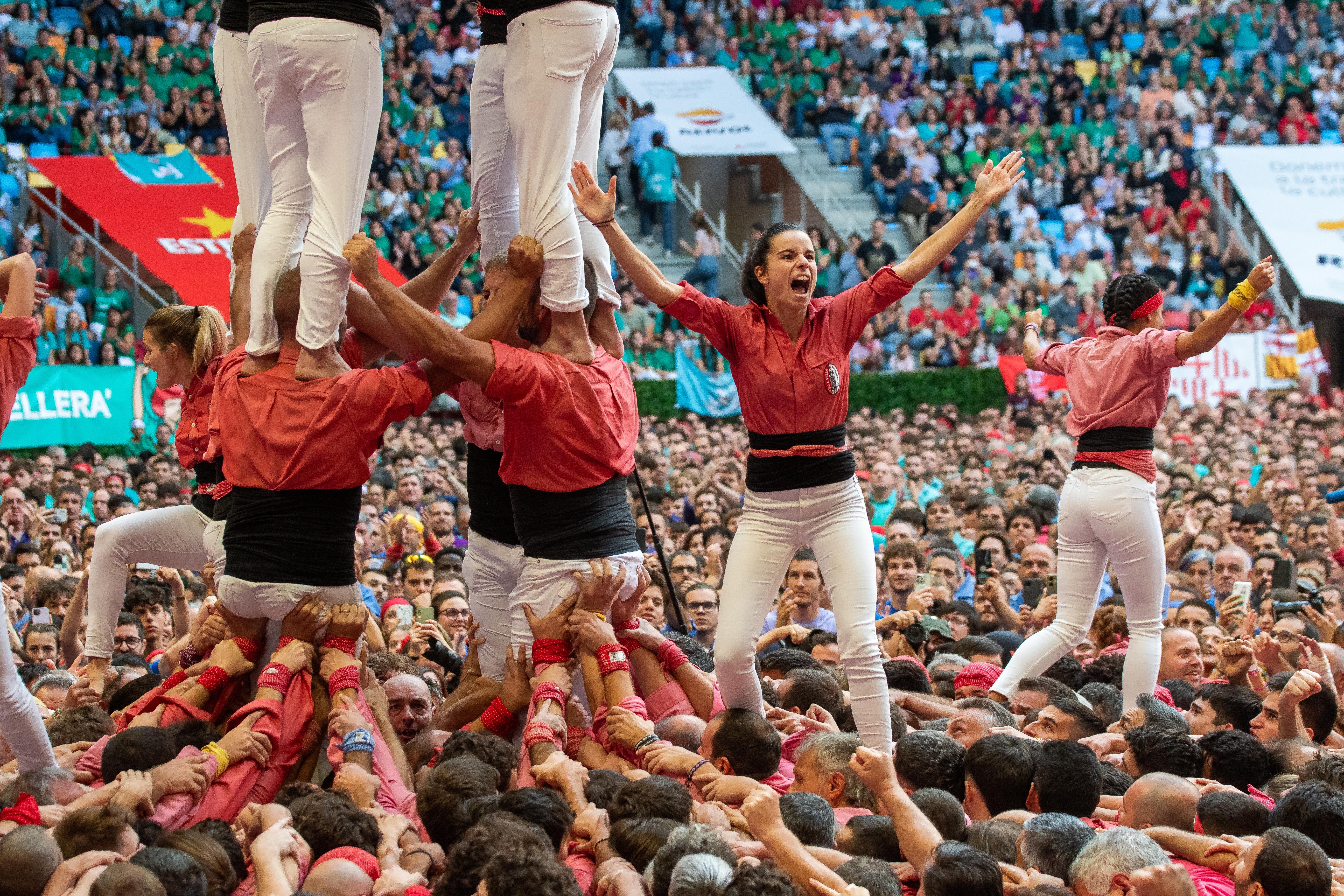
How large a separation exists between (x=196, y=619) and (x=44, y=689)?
839 mm

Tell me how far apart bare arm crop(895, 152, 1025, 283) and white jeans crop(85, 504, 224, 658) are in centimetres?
273

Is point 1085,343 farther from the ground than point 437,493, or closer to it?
farther from the ground

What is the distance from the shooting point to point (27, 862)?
10.6ft

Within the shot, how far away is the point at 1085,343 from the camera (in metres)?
5.50

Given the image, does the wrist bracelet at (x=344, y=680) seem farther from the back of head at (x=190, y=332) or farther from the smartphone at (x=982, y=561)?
the smartphone at (x=982, y=561)

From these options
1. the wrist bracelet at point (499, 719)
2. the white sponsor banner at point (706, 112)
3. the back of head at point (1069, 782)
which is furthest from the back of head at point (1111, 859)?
the white sponsor banner at point (706, 112)

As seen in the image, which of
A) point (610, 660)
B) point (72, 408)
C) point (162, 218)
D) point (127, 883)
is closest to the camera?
point (127, 883)

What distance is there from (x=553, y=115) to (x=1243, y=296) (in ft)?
7.99

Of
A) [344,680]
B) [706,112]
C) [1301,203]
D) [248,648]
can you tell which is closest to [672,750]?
[344,680]

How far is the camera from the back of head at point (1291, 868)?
3.23 metres

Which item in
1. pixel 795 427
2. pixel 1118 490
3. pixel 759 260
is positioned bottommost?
pixel 1118 490

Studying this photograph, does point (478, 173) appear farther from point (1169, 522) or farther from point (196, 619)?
point (1169, 522)

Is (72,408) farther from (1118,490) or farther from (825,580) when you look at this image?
(1118,490)

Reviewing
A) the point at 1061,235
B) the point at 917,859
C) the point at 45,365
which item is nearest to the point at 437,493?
the point at 45,365
